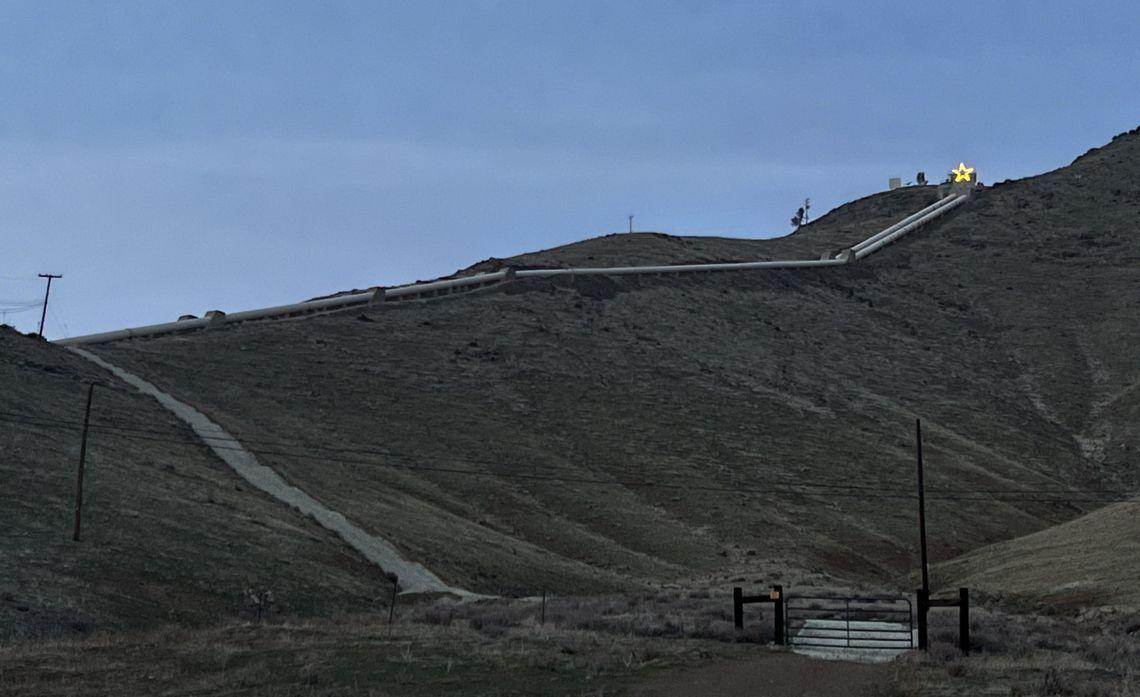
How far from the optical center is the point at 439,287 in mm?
91000

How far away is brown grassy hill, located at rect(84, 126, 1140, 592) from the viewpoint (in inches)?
2079

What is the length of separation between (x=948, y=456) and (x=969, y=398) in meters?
16.1

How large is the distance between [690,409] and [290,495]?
91.3 feet

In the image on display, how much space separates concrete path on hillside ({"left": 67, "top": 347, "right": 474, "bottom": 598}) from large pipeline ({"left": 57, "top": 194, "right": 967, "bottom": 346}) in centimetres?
1128

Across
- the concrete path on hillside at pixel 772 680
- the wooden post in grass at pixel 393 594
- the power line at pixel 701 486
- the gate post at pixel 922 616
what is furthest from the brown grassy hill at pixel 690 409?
the concrete path on hillside at pixel 772 680

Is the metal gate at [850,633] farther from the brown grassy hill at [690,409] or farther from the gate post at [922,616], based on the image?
the brown grassy hill at [690,409]

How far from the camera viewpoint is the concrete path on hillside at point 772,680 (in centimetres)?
1936

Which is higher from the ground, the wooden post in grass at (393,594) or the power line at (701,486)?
the power line at (701,486)

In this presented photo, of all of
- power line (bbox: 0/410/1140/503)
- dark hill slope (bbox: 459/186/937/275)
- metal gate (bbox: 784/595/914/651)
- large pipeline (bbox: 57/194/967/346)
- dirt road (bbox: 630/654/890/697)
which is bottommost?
dirt road (bbox: 630/654/890/697)

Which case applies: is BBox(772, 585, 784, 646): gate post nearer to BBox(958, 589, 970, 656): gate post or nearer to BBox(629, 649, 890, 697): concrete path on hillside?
BBox(629, 649, 890, 697): concrete path on hillside

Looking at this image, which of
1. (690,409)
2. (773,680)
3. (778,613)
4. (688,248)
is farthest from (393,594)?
(688,248)

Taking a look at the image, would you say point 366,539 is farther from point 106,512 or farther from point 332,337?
point 332,337

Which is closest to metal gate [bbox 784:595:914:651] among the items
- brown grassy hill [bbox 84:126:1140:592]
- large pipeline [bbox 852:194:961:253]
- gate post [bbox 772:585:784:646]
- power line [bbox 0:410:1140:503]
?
gate post [bbox 772:585:784:646]

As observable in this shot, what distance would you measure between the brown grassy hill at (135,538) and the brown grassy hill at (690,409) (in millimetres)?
4545
